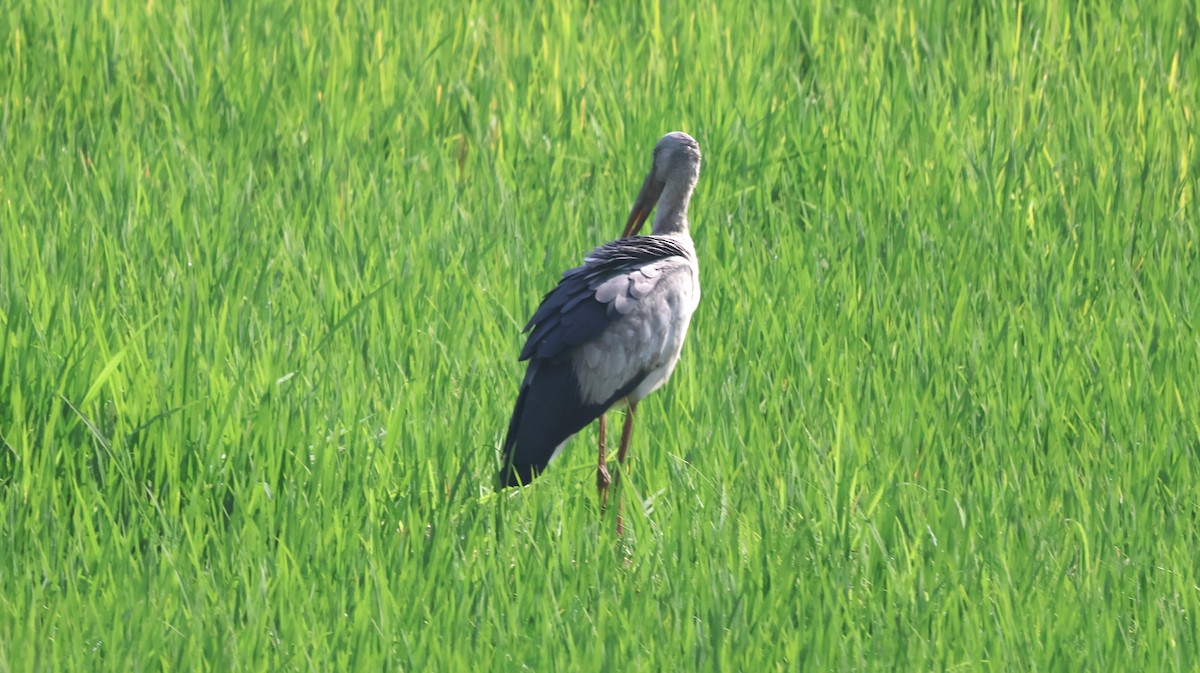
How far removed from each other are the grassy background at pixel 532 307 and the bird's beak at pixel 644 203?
12.1 inches

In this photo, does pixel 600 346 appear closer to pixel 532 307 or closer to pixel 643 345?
pixel 643 345

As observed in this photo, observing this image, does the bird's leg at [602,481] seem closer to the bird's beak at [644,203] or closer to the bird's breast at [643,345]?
the bird's breast at [643,345]

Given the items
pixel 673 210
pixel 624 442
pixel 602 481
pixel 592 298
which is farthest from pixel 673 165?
pixel 602 481

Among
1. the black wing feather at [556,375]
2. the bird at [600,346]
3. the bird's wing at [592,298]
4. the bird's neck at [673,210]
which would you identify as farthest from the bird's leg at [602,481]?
the bird's neck at [673,210]

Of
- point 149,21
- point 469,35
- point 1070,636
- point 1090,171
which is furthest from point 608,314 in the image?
point 149,21

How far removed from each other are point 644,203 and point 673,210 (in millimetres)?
161

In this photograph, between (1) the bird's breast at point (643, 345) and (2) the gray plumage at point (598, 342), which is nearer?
(2) the gray plumage at point (598, 342)

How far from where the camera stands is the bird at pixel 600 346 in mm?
3543

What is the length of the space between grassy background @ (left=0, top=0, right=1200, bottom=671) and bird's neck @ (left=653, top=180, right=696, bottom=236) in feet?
0.93

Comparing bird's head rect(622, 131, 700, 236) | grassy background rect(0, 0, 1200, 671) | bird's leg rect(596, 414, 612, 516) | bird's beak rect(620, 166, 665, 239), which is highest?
bird's head rect(622, 131, 700, 236)

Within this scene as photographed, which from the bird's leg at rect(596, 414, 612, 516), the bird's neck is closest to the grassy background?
the bird's leg at rect(596, 414, 612, 516)

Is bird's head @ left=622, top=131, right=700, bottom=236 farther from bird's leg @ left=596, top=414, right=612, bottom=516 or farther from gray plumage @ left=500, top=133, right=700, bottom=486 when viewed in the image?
bird's leg @ left=596, top=414, right=612, bottom=516

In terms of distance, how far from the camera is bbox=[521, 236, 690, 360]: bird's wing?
11.9 feet

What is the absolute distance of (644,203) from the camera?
4.45 metres
